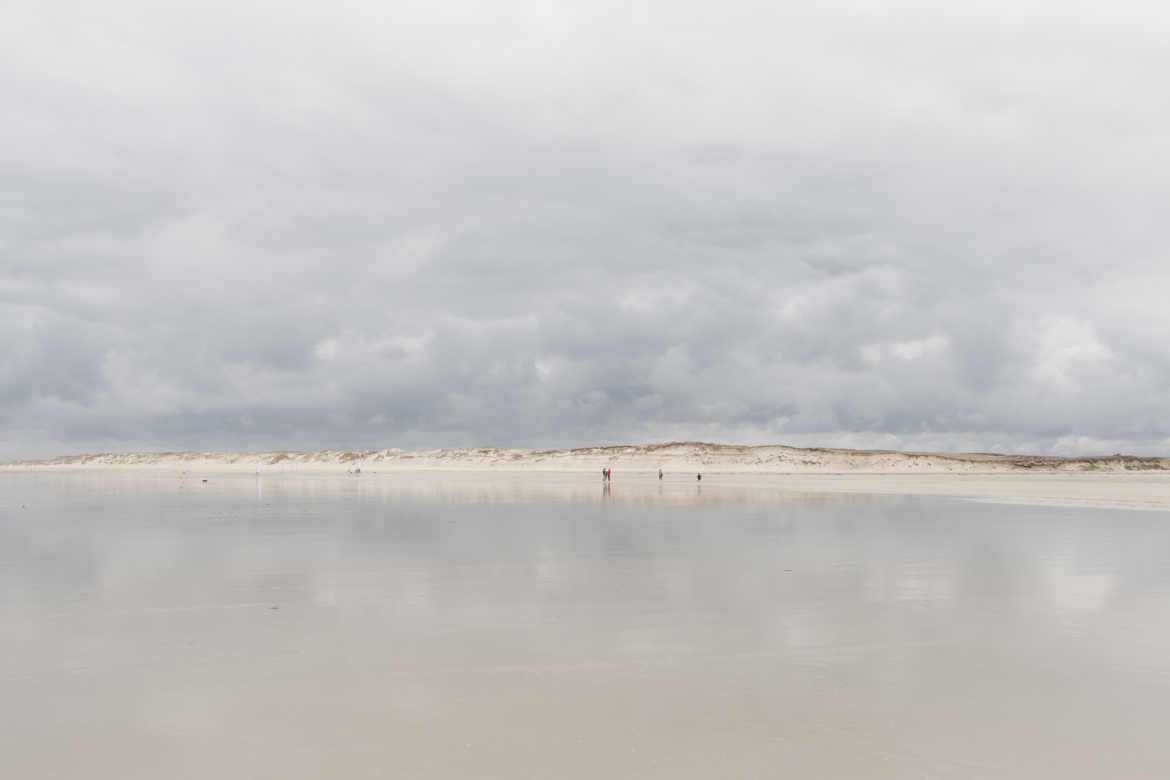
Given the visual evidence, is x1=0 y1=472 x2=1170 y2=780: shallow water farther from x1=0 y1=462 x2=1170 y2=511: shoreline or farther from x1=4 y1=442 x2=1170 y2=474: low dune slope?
x1=4 y1=442 x2=1170 y2=474: low dune slope

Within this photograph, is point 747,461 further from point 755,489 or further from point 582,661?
point 582,661

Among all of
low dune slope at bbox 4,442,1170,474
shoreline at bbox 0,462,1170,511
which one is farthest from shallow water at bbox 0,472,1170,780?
low dune slope at bbox 4,442,1170,474

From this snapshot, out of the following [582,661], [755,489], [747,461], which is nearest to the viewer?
[582,661]

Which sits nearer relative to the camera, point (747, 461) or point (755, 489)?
point (755, 489)

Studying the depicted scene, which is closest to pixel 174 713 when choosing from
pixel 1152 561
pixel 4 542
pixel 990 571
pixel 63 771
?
pixel 63 771

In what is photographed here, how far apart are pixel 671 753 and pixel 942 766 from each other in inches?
89.0

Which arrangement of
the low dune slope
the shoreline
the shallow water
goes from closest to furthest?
the shallow water → the shoreline → the low dune slope

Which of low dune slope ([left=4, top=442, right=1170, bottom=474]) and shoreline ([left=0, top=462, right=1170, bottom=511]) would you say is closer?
shoreline ([left=0, top=462, right=1170, bottom=511])

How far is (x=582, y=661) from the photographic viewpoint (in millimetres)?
9570

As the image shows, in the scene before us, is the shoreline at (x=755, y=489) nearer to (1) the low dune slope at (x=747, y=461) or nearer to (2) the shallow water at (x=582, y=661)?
(1) the low dune slope at (x=747, y=461)

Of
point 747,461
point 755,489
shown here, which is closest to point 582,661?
point 755,489

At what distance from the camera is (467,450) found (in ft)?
507

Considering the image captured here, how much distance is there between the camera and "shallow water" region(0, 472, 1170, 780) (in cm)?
671

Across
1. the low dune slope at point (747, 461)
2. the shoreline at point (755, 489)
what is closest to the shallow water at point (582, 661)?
the shoreline at point (755, 489)
